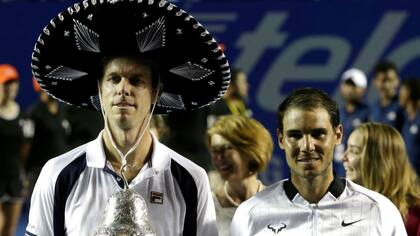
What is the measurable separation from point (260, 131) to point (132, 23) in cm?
184

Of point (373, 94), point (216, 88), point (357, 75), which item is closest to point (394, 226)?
point (216, 88)

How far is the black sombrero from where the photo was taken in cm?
367

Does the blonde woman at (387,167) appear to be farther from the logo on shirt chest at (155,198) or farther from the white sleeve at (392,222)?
the logo on shirt chest at (155,198)

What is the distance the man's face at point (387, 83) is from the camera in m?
10.8

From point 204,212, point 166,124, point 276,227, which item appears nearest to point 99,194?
point 204,212

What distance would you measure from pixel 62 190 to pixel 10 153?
6370 millimetres

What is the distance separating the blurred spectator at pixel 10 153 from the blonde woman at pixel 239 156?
465 centimetres

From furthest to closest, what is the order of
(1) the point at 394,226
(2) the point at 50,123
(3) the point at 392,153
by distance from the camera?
(2) the point at 50,123 → (3) the point at 392,153 → (1) the point at 394,226

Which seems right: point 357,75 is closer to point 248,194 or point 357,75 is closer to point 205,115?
point 205,115

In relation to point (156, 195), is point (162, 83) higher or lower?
higher

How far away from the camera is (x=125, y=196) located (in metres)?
3.62

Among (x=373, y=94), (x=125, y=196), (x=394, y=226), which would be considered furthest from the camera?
(x=373, y=94)

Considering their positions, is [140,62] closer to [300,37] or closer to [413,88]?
[413,88]

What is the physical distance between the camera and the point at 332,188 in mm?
3951
